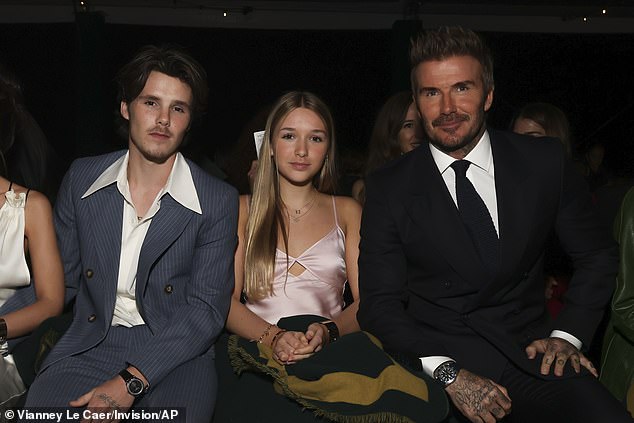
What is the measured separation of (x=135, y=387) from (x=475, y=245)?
1322mm

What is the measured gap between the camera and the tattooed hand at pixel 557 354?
2746mm

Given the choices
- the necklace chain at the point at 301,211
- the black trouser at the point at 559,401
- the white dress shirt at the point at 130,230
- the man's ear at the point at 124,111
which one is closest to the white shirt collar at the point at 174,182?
the white dress shirt at the point at 130,230

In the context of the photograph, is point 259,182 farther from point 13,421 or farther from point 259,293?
point 13,421

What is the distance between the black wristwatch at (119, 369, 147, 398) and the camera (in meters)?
2.78

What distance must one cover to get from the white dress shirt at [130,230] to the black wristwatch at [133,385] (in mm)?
324

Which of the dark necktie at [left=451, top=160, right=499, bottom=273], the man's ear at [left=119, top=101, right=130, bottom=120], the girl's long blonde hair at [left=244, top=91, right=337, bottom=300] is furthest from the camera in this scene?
the girl's long blonde hair at [left=244, top=91, right=337, bottom=300]

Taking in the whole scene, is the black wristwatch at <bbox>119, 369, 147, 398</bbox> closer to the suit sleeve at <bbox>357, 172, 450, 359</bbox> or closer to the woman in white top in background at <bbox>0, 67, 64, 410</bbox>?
the woman in white top in background at <bbox>0, 67, 64, 410</bbox>

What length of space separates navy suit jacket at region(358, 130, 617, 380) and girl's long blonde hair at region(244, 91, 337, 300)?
0.58m

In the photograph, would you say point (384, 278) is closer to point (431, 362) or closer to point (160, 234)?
point (431, 362)

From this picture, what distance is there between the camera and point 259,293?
11.4 feet

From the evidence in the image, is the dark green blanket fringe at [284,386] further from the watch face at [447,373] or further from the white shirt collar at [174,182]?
the white shirt collar at [174,182]

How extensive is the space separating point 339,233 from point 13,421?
1.57 m

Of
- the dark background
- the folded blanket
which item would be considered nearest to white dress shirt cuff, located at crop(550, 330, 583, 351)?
the folded blanket

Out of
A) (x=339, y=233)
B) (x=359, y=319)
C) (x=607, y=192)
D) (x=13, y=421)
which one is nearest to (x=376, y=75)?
(x=607, y=192)
